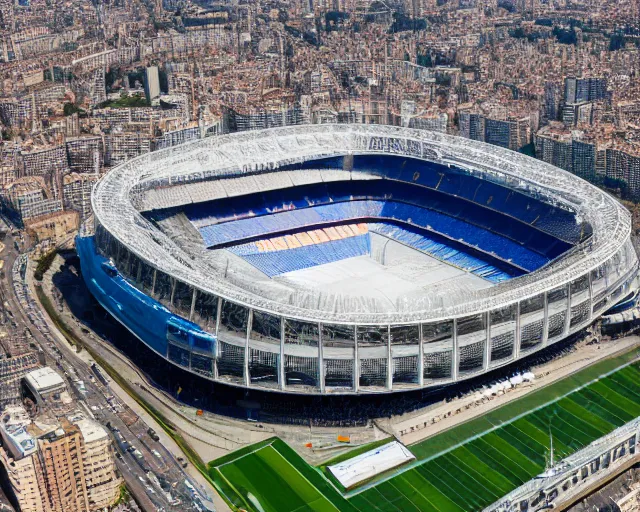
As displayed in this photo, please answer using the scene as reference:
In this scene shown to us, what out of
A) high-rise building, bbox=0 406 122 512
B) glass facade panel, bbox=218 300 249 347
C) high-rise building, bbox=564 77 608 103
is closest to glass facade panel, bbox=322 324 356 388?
glass facade panel, bbox=218 300 249 347

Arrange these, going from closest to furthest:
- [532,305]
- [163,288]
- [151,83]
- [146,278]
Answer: [532,305] → [163,288] → [146,278] → [151,83]

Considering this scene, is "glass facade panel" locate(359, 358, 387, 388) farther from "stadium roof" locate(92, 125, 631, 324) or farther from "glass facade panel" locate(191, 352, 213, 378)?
"glass facade panel" locate(191, 352, 213, 378)

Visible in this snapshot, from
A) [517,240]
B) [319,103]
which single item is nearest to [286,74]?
[319,103]

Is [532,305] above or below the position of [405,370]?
above

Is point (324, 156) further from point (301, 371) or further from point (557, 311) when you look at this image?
point (301, 371)

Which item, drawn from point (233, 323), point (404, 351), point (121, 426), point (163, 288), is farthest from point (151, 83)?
point (404, 351)

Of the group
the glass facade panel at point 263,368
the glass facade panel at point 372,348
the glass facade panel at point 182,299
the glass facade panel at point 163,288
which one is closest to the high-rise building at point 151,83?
the glass facade panel at point 163,288
